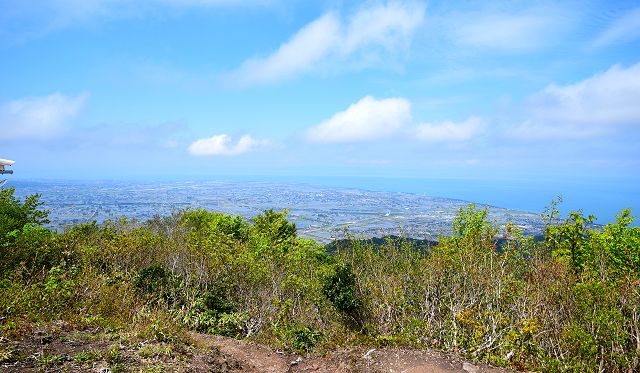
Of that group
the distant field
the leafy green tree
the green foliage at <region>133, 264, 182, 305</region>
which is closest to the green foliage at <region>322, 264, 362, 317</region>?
the green foliage at <region>133, 264, 182, 305</region>

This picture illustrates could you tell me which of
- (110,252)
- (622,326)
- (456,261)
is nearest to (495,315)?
(456,261)

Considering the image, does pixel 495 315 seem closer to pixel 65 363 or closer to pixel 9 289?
pixel 65 363

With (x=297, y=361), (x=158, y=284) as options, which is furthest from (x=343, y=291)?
(x=158, y=284)

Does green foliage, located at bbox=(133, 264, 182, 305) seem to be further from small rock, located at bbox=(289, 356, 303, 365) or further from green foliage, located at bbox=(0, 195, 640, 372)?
small rock, located at bbox=(289, 356, 303, 365)

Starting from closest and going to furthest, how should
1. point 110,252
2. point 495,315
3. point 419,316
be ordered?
1. point 495,315
2. point 419,316
3. point 110,252

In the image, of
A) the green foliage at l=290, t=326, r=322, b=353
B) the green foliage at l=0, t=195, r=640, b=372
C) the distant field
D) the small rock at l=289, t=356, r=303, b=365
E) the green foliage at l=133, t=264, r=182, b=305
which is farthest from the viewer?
the distant field

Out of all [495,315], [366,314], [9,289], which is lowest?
[366,314]

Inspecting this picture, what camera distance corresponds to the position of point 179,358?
7.90 meters

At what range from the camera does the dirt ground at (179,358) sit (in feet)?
22.6

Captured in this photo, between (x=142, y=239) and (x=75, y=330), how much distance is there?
10.6 meters

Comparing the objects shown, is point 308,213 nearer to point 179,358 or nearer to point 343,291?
point 343,291

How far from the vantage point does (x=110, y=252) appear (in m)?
17.2

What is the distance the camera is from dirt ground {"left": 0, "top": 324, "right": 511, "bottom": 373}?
688 cm

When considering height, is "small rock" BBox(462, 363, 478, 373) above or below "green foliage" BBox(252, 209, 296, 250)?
above
